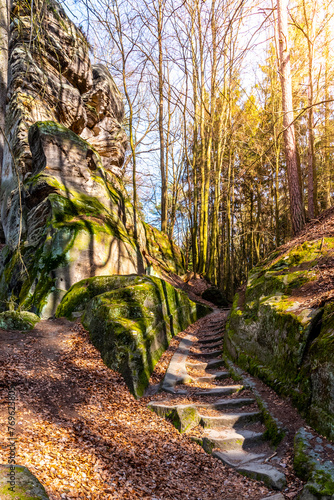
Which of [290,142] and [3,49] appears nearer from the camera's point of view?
[3,49]

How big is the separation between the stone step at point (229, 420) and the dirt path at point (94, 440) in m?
0.38

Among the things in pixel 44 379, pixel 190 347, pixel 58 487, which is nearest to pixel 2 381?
pixel 44 379

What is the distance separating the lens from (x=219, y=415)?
4.29 m

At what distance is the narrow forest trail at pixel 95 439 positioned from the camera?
2670 millimetres

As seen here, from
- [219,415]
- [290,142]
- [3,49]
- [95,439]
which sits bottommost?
[219,415]

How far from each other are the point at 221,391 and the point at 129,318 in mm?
2240

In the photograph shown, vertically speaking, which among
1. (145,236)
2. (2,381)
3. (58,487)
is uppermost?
(145,236)

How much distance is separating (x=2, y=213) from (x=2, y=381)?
408 inches

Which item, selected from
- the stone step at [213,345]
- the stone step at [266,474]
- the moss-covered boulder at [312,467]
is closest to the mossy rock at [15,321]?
the stone step at [213,345]

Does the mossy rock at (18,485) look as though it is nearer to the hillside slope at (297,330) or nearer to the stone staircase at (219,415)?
the stone staircase at (219,415)

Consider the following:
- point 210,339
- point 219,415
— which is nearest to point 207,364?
point 210,339

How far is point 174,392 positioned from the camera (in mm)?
5016

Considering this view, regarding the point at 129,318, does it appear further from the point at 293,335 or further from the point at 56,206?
the point at 56,206

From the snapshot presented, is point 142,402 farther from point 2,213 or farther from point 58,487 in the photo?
point 2,213
